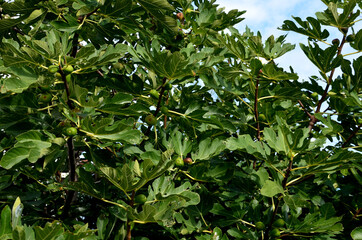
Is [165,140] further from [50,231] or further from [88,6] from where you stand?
[50,231]

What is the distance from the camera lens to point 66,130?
6.28ft

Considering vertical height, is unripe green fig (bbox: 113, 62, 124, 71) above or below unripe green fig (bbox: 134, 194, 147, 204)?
above

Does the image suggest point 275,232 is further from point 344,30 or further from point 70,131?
point 344,30

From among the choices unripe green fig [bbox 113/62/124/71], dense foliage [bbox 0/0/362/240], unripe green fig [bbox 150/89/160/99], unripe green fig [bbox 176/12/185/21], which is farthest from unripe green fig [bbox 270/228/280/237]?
unripe green fig [bbox 176/12/185/21]

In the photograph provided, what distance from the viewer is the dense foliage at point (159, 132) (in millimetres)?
1917

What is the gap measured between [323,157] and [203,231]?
87cm

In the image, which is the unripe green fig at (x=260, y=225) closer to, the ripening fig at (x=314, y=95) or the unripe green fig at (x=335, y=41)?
the ripening fig at (x=314, y=95)

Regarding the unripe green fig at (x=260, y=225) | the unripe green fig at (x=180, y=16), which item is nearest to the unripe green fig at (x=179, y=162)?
the unripe green fig at (x=260, y=225)

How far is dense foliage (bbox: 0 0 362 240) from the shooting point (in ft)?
6.29

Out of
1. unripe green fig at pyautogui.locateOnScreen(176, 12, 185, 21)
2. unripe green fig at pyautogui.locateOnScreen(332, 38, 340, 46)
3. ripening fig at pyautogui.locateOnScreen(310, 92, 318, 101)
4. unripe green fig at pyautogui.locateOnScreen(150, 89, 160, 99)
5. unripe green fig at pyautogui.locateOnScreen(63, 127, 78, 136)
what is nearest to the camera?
unripe green fig at pyautogui.locateOnScreen(63, 127, 78, 136)

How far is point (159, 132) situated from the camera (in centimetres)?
272

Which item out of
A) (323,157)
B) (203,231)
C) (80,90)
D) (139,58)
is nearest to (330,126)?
(323,157)

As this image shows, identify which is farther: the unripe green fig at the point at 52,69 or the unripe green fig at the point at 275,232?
the unripe green fig at the point at 275,232

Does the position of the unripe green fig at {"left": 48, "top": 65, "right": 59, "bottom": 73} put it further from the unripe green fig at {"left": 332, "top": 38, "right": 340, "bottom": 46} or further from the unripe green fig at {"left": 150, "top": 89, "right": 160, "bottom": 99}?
the unripe green fig at {"left": 332, "top": 38, "right": 340, "bottom": 46}
